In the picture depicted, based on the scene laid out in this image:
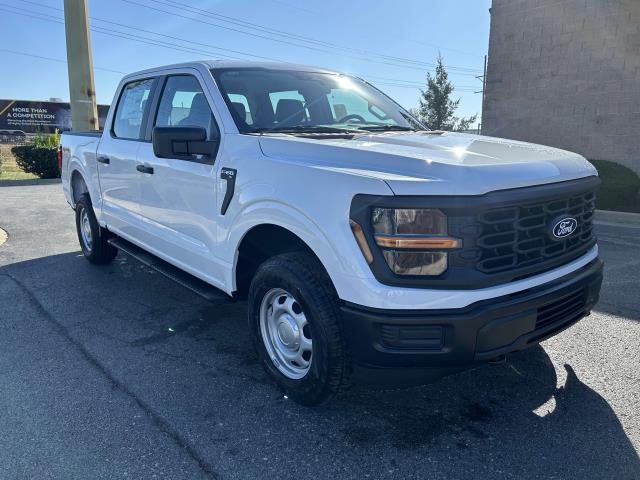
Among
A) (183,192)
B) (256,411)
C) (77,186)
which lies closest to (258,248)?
(183,192)

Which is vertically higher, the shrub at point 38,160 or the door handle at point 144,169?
the door handle at point 144,169

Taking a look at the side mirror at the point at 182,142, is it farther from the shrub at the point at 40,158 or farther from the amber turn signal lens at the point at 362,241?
the shrub at the point at 40,158

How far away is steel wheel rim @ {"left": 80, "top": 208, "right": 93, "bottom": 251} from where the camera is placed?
5845mm

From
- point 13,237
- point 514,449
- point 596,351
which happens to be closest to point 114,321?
point 514,449

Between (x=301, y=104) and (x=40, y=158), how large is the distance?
1397 cm

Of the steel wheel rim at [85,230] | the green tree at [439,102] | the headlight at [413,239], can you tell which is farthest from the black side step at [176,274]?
the green tree at [439,102]

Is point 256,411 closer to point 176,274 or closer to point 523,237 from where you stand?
point 176,274

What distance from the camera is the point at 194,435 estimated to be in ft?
8.65

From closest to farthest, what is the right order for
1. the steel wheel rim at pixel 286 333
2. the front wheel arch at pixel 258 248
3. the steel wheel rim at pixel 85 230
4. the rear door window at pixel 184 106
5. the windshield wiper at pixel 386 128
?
the steel wheel rim at pixel 286 333, the front wheel arch at pixel 258 248, the rear door window at pixel 184 106, the windshield wiper at pixel 386 128, the steel wheel rim at pixel 85 230

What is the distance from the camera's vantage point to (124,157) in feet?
14.8

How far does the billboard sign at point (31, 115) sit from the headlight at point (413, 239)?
146ft

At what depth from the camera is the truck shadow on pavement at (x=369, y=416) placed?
241cm

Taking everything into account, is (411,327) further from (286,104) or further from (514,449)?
(286,104)

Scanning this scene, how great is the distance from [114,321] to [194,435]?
1914mm
